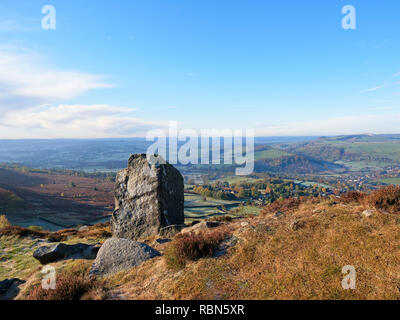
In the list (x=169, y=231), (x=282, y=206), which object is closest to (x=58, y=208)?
(x=169, y=231)

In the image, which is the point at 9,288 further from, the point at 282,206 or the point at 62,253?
the point at 282,206

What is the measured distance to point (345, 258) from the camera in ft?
22.1

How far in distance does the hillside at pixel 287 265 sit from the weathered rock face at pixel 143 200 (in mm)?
3714

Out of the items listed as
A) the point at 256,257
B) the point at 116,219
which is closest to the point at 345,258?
the point at 256,257

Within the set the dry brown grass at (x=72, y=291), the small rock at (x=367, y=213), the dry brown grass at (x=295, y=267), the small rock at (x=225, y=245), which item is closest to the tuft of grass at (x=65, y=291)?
the dry brown grass at (x=72, y=291)

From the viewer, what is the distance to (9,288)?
8547 millimetres

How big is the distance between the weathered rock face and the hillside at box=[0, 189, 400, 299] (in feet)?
12.2

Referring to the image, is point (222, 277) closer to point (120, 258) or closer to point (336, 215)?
point (120, 258)

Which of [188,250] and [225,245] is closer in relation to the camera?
[188,250]

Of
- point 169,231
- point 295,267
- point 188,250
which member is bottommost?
point 169,231

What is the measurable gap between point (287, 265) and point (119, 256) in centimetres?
637

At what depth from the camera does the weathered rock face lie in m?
13.8

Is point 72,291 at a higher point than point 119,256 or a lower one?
higher

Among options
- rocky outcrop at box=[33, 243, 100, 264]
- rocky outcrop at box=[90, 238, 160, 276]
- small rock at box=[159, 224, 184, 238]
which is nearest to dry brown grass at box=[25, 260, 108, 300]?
rocky outcrop at box=[90, 238, 160, 276]
